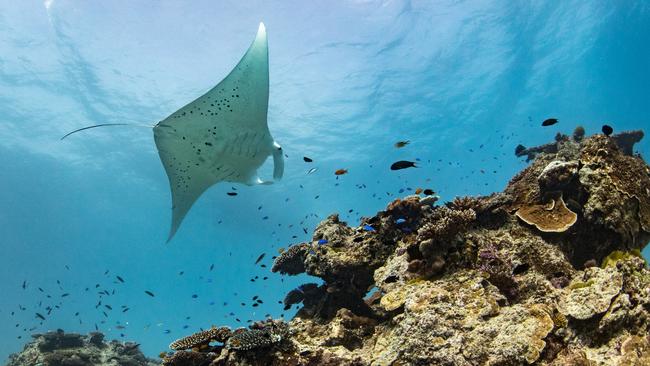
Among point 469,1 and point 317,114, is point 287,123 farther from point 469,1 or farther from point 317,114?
point 469,1

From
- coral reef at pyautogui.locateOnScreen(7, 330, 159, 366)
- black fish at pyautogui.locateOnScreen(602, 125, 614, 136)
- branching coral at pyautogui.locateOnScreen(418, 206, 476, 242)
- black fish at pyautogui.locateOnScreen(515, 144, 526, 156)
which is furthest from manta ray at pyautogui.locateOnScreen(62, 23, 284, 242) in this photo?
black fish at pyautogui.locateOnScreen(515, 144, 526, 156)

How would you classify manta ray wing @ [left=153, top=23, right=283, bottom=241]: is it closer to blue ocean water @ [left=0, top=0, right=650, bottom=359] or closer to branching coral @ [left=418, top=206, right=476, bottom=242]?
branching coral @ [left=418, top=206, right=476, bottom=242]

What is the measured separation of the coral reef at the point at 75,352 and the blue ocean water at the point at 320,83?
2255 mm

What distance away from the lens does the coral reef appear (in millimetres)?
9938

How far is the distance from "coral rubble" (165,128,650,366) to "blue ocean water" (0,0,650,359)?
281 inches

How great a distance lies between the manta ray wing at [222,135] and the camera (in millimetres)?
6129

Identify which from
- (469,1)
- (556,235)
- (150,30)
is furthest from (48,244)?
(556,235)

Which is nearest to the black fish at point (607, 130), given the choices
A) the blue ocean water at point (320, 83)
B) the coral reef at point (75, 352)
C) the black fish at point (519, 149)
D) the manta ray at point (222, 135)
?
the black fish at point (519, 149)

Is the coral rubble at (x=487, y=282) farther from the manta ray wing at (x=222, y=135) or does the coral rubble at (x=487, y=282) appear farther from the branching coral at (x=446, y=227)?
the manta ray wing at (x=222, y=135)

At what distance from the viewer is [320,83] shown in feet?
93.9

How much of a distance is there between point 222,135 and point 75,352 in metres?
8.84

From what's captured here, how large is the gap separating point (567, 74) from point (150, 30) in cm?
3352

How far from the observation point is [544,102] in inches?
1314

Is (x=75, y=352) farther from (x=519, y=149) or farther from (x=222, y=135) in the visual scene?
(x=519, y=149)
